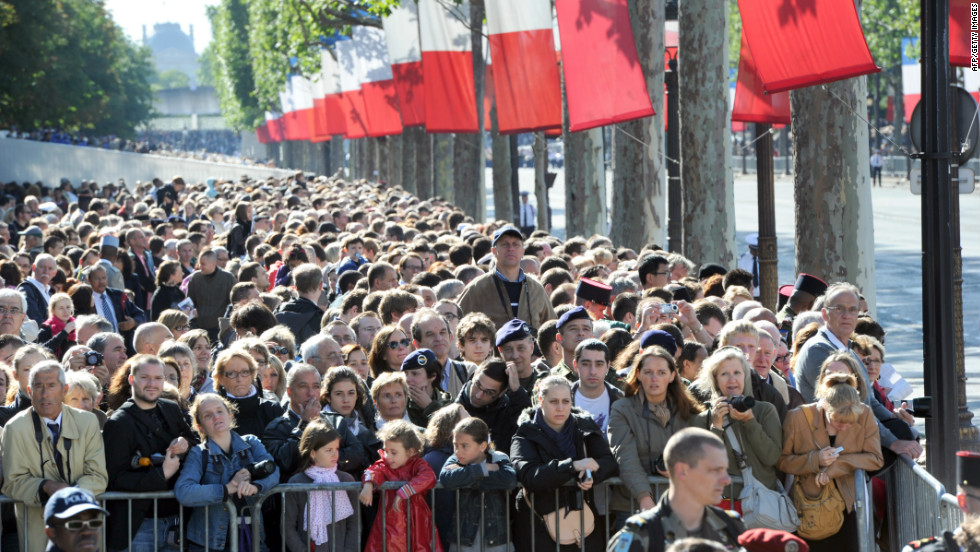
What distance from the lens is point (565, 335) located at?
9492mm

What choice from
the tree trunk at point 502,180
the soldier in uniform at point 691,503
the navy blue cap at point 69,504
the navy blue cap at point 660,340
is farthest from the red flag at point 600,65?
the tree trunk at point 502,180

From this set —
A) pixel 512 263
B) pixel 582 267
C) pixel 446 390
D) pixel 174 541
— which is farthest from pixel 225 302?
pixel 174 541

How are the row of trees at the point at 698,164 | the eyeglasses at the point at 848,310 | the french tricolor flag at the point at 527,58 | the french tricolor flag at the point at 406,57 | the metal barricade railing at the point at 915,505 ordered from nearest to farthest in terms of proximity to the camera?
the metal barricade railing at the point at 915,505 → the eyeglasses at the point at 848,310 → the row of trees at the point at 698,164 → the french tricolor flag at the point at 527,58 → the french tricolor flag at the point at 406,57

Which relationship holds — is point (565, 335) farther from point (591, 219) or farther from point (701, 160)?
point (591, 219)

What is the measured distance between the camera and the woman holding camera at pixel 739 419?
318 inches

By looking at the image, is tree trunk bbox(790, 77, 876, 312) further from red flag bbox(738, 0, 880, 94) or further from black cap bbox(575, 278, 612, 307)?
black cap bbox(575, 278, 612, 307)

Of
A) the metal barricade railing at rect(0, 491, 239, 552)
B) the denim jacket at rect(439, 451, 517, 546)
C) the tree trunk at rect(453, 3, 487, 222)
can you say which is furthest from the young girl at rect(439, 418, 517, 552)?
the tree trunk at rect(453, 3, 487, 222)

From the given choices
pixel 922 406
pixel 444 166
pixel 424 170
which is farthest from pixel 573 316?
pixel 444 166

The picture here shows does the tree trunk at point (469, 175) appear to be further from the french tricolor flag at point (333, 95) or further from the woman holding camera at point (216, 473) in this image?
the woman holding camera at point (216, 473)

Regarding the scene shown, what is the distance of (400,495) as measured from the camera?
8.02 metres

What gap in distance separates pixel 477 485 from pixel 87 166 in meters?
54.4

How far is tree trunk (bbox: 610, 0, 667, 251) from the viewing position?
2209cm

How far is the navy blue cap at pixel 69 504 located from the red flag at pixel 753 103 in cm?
1195

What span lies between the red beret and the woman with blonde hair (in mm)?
2746
